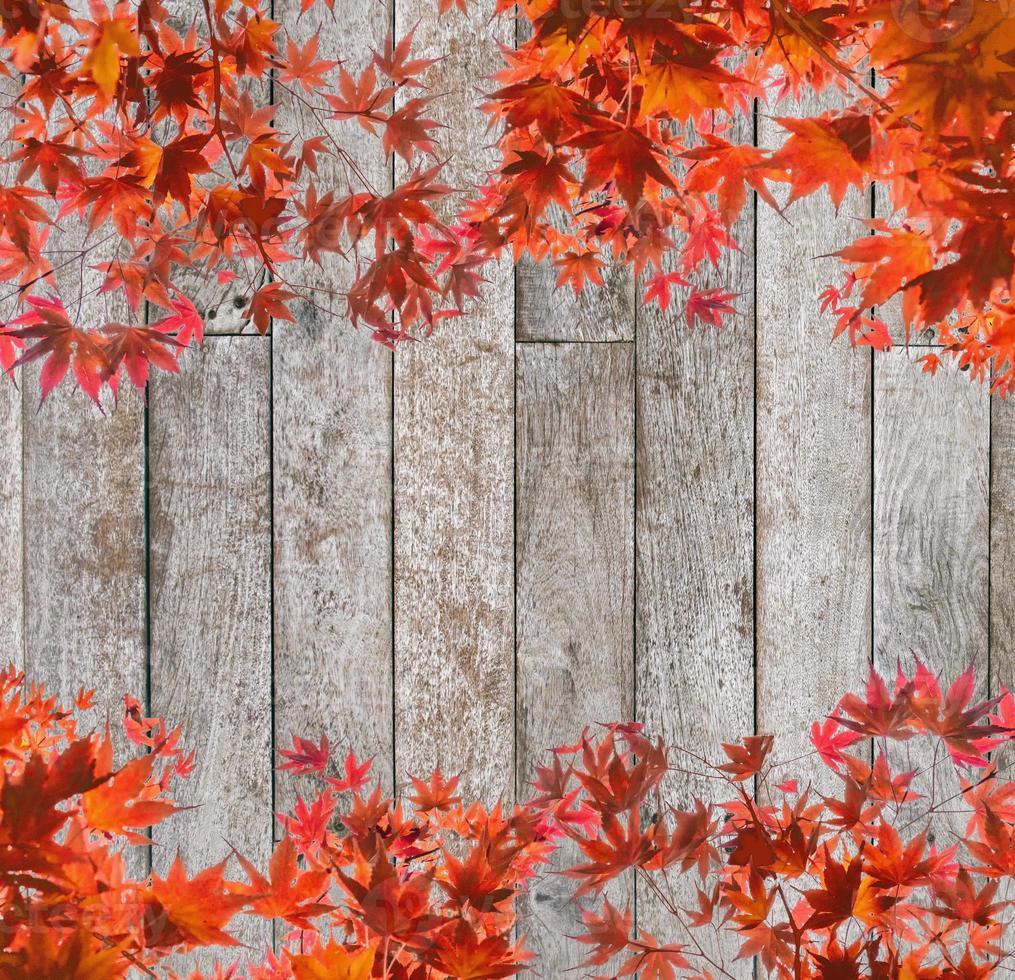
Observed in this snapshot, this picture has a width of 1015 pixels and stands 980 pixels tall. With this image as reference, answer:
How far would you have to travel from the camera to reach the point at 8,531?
1.15 metres

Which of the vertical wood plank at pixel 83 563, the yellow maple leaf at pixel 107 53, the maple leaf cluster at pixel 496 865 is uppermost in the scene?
the yellow maple leaf at pixel 107 53

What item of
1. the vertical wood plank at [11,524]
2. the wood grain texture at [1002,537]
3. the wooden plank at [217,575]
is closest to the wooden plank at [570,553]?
the wooden plank at [217,575]

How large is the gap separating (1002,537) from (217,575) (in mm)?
1141

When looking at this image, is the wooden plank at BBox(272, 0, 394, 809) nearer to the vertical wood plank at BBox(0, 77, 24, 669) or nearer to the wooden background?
the wooden background

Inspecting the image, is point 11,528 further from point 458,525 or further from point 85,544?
point 458,525

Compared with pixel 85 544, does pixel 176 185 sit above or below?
above

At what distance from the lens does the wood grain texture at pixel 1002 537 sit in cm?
118

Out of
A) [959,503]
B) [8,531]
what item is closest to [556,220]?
[959,503]

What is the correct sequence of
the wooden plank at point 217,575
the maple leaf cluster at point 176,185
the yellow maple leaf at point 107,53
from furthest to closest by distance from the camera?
the wooden plank at point 217,575 < the maple leaf cluster at point 176,185 < the yellow maple leaf at point 107,53


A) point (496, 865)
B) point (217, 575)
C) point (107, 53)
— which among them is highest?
point (107, 53)

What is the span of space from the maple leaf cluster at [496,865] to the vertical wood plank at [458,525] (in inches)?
3.7

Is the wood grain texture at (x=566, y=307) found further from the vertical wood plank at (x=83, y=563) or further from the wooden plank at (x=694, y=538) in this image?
the vertical wood plank at (x=83, y=563)

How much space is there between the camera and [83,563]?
114cm

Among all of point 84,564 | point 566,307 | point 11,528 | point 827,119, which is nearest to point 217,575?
point 84,564
